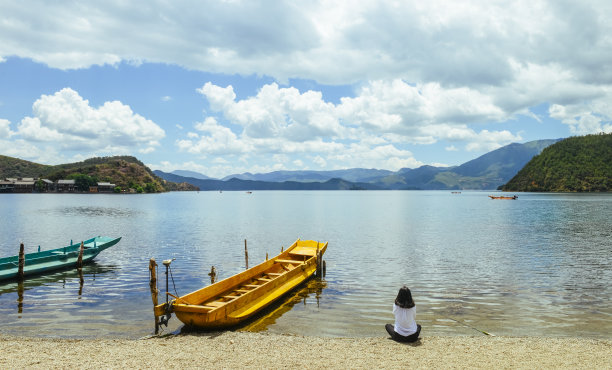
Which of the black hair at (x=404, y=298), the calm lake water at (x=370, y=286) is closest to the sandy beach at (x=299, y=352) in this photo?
the black hair at (x=404, y=298)

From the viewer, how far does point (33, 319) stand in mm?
19672

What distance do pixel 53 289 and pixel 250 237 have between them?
31.6 meters

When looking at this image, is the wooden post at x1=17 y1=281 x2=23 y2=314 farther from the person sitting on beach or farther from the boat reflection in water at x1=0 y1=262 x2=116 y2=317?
the person sitting on beach

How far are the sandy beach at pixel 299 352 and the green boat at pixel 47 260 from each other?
1401 cm

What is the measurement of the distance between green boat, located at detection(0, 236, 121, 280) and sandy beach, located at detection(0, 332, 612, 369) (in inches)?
552

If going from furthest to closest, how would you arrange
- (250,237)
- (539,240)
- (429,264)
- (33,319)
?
(250,237) → (539,240) → (429,264) → (33,319)

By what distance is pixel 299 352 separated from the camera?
1419 cm

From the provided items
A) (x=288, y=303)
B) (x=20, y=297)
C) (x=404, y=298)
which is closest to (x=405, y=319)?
(x=404, y=298)

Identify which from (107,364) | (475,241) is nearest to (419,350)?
(107,364)

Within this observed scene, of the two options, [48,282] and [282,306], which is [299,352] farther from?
[48,282]

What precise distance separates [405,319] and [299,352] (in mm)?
4363

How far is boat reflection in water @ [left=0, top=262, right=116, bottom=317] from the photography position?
24.2 metres

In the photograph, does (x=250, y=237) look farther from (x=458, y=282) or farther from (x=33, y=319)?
(x=33, y=319)

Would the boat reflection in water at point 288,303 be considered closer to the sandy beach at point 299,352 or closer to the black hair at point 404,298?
the sandy beach at point 299,352
